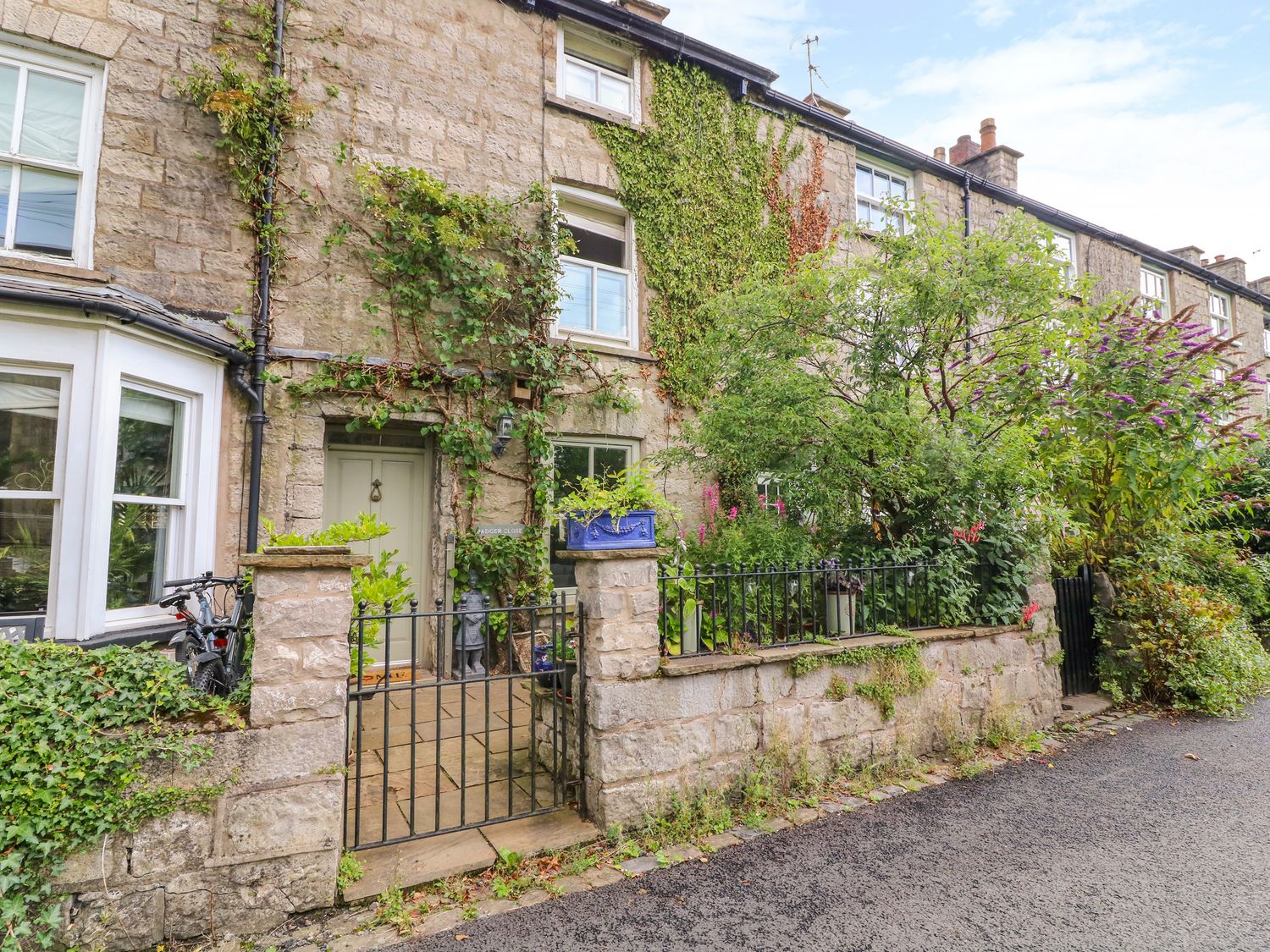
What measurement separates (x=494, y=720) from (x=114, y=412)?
3563mm

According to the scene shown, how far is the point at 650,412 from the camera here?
296 inches

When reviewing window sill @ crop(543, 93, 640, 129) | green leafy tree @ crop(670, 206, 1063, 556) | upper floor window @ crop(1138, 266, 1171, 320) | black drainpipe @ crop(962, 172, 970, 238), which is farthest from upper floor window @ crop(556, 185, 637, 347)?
upper floor window @ crop(1138, 266, 1171, 320)

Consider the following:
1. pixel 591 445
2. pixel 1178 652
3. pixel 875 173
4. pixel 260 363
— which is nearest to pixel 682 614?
pixel 591 445

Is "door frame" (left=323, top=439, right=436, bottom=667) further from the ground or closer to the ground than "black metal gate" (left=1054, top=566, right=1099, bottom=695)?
further from the ground

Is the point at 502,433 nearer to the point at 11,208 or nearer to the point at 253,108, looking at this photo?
the point at 253,108

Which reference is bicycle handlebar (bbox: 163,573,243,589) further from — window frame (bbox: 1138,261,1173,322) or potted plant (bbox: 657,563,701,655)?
window frame (bbox: 1138,261,1173,322)

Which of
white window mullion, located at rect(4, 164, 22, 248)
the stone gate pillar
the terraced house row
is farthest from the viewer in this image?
white window mullion, located at rect(4, 164, 22, 248)

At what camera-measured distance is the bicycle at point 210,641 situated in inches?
125

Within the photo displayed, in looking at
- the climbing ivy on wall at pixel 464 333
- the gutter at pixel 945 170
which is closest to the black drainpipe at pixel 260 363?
the climbing ivy on wall at pixel 464 333

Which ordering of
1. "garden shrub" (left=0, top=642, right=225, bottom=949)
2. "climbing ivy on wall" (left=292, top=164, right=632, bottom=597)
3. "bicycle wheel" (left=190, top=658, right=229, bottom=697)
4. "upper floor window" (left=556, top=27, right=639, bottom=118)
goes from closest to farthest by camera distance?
"garden shrub" (left=0, top=642, right=225, bottom=949) < "bicycle wheel" (left=190, top=658, right=229, bottom=697) < "climbing ivy on wall" (left=292, top=164, right=632, bottom=597) < "upper floor window" (left=556, top=27, right=639, bottom=118)

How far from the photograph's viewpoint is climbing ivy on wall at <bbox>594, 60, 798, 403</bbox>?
7.64 m

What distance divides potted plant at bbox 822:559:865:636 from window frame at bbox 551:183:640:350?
13.7ft

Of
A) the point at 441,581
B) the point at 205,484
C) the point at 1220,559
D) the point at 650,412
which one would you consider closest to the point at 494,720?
the point at 441,581

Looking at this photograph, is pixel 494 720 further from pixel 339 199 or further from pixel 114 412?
pixel 339 199
